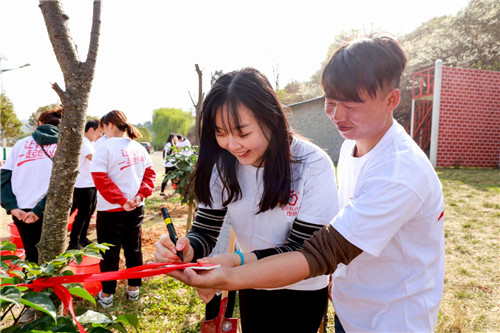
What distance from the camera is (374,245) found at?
1.07 meters

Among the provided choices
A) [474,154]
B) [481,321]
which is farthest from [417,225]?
[474,154]

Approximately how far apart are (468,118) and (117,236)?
38.1 feet

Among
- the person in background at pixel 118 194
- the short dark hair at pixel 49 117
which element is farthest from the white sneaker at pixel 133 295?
the short dark hair at pixel 49 117

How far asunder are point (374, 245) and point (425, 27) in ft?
90.1

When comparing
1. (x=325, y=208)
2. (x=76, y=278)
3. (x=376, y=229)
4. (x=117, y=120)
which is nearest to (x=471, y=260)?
(x=325, y=208)

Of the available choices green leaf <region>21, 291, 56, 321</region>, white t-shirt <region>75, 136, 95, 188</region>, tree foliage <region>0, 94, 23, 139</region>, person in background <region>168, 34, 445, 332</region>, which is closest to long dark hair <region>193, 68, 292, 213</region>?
person in background <region>168, 34, 445, 332</region>

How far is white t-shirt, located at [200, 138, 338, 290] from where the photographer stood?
1412 mm

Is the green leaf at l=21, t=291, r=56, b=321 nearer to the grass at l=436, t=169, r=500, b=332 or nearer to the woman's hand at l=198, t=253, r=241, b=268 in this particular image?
the woman's hand at l=198, t=253, r=241, b=268


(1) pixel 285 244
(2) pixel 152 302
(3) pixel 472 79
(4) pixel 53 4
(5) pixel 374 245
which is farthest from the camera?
(3) pixel 472 79

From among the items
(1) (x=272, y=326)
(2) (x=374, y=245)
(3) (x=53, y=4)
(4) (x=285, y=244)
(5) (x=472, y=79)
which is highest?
(5) (x=472, y=79)

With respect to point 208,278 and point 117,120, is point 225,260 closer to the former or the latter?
point 208,278

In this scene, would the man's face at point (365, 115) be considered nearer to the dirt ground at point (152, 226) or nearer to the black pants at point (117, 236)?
the black pants at point (117, 236)

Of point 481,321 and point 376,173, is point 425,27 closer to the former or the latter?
point 481,321

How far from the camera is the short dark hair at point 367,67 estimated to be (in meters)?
1.18
